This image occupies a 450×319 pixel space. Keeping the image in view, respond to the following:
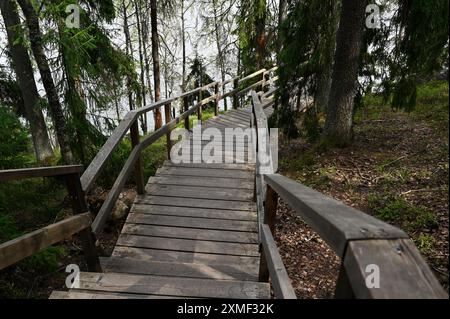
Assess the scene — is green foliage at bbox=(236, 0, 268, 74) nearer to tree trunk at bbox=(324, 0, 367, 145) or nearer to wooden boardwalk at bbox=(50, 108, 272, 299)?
tree trunk at bbox=(324, 0, 367, 145)

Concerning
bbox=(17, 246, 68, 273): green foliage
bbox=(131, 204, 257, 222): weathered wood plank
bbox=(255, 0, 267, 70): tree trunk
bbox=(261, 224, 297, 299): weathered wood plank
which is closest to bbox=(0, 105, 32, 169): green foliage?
bbox=(17, 246, 68, 273): green foliage

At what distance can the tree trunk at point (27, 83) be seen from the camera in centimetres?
757

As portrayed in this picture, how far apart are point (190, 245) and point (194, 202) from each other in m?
0.95


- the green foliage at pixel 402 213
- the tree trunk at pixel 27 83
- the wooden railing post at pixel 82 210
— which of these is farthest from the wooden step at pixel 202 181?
the tree trunk at pixel 27 83

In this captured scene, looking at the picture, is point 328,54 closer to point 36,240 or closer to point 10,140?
point 36,240

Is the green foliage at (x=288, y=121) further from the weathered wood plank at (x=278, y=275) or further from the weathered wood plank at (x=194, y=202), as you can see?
the weathered wood plank at (x=278, y=275)

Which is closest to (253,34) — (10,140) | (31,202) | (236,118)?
(236,118)

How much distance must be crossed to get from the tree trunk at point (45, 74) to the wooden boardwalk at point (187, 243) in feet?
5.52

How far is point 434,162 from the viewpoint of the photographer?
496cm

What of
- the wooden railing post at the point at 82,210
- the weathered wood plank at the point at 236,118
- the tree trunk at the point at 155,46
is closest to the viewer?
the wooden railing post at the point at 82,210

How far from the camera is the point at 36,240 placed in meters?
2.09

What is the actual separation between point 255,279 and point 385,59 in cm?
498

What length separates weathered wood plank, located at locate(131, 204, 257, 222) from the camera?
4219mm
